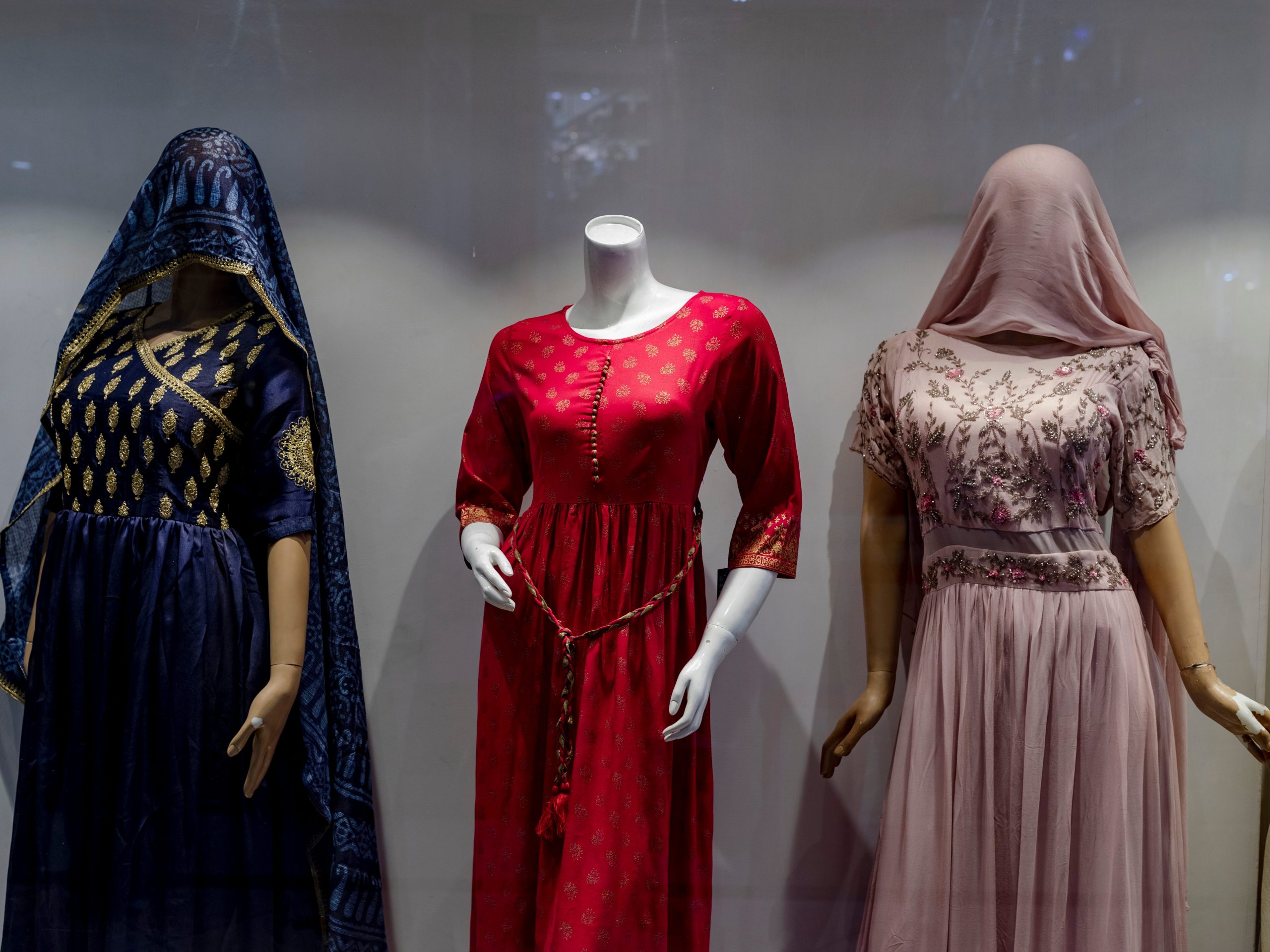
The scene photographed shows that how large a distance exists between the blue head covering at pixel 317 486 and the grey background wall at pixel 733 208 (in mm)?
112

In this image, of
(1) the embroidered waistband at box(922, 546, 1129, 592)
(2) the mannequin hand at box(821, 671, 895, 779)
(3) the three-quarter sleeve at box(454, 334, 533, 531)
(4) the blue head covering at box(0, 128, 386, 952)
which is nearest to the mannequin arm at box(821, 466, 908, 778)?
(2) the mannequin hand at box(821, 671, 895, 779)

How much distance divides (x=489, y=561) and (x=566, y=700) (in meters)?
0.22

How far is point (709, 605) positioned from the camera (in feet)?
5.58

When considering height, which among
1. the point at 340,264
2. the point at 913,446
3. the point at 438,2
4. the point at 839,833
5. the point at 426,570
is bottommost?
the point at 839,833

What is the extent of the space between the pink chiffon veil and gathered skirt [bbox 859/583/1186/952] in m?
0.10

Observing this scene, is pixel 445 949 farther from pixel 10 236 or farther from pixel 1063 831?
pixel 10 236

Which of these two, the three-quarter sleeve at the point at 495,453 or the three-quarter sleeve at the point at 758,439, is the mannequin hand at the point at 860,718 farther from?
the three-quarter sleeve at the point at 495,453

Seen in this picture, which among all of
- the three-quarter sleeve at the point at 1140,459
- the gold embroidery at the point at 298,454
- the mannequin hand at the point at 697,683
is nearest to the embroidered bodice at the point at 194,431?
the gold embroidery at the point at 298,454

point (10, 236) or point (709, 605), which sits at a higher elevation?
point (10, 236)

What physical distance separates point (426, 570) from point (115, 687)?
1.68ft

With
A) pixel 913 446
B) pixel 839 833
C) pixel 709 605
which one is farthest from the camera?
pixel 709 605

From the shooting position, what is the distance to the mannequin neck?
140cm

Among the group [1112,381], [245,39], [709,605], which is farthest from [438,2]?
[1112,381]

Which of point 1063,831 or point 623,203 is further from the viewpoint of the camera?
point 623,203
